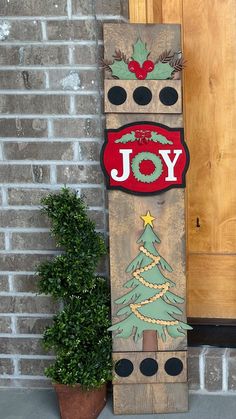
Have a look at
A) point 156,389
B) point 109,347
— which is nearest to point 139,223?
point 109,347

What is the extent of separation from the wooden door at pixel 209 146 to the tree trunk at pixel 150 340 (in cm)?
41

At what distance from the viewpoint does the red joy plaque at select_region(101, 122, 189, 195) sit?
2.84m

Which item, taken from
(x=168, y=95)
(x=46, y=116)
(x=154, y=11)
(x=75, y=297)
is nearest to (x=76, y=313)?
(x=75, y=297)

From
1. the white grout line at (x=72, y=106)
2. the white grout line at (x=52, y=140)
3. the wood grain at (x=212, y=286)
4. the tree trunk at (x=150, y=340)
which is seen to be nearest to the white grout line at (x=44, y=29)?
the white grout line at (x=72, y=106)

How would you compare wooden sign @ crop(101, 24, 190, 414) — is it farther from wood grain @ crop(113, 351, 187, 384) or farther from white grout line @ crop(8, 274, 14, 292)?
white grout line @ crop(8, 274, 14, 292)

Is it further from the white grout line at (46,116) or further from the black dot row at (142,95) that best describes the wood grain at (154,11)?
the white grout line at (46,116)

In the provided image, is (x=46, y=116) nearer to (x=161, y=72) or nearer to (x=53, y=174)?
(x=53, y=174)

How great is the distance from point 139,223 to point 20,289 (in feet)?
2.12

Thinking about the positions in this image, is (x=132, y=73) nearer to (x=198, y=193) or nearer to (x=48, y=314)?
(x=198, y=193)

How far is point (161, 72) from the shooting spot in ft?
9.22

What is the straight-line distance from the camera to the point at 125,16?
292 centimetres

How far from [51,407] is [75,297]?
56 cm

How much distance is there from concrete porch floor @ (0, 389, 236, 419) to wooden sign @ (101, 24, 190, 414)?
0.06 meters

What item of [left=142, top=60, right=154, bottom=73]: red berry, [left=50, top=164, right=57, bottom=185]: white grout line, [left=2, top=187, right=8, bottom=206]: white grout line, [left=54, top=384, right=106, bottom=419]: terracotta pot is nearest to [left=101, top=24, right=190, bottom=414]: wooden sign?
[left=142, top=60, right=154, bottom=73]: red berry
